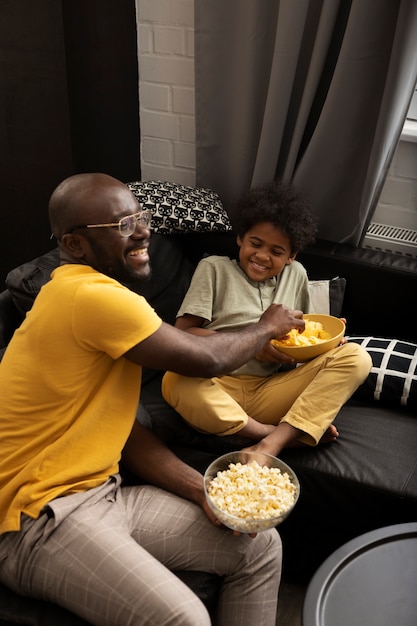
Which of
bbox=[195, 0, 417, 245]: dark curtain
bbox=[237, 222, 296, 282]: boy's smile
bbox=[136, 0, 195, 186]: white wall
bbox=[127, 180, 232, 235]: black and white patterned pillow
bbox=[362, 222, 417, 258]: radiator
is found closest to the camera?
bbox=[237, 222, 296, 282]: boy's smile

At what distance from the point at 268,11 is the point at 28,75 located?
1.10 m

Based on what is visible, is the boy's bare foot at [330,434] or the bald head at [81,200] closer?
the bald head at [81,200]

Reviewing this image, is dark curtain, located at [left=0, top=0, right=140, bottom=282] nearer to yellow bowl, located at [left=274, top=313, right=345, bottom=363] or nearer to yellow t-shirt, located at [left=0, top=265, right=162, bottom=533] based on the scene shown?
yellow bowl, located at [left=274, top=313, right=345, bottom=363]

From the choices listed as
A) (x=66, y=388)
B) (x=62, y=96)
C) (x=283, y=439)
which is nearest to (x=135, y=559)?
(x=66, y=388)

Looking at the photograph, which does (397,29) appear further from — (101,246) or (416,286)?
(101,246)

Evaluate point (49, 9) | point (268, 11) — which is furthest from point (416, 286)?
point (49, 9)

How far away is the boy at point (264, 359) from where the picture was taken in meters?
1.88

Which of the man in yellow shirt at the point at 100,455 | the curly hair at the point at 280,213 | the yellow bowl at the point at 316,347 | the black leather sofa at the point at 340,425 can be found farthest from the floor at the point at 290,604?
the curly hair at the point at 280,213

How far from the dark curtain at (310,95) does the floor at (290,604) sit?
125cm

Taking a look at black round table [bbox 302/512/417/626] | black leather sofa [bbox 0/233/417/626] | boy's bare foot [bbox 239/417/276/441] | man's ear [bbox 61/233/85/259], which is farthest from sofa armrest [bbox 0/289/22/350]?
black round table [bbox 302/512/417/626]

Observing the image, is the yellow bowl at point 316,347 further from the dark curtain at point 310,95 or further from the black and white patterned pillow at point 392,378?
the dark curtain at point 310,95

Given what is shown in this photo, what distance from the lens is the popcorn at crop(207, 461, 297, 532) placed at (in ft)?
4.74

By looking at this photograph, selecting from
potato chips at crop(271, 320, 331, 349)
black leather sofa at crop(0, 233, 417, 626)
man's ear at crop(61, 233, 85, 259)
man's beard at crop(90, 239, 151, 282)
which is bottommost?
black leather sofa at crop(0, 233, 417, 626)

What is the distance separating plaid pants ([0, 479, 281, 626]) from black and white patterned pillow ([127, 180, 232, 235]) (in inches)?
43.1
